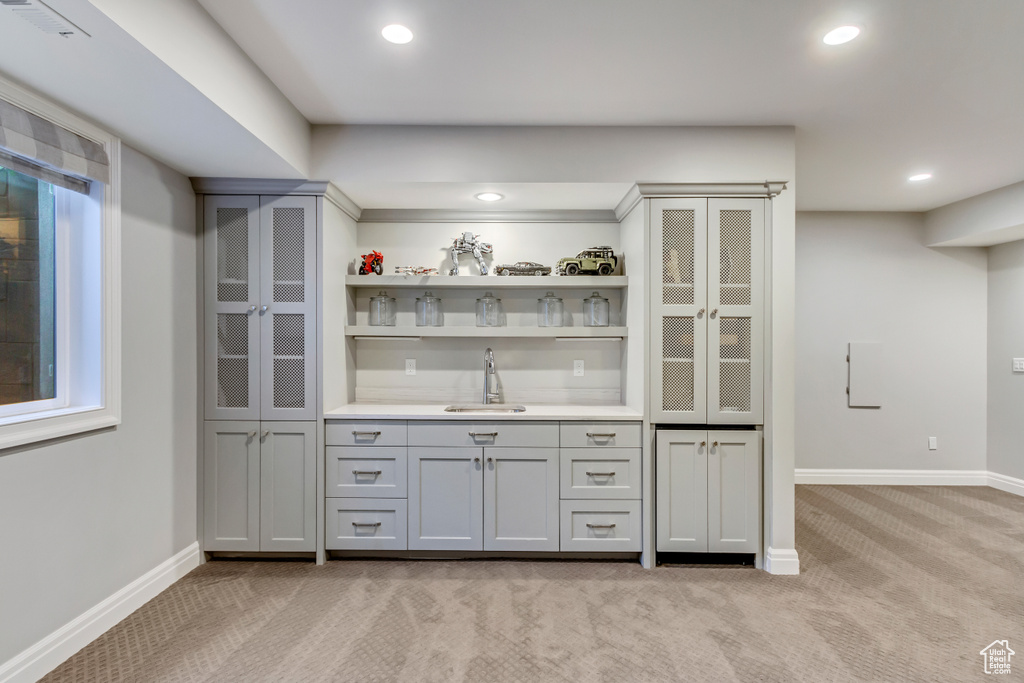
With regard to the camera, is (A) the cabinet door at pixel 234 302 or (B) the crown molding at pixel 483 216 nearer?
(A) the cabinet door at pixel 234 302

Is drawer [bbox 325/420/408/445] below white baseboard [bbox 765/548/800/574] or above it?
above

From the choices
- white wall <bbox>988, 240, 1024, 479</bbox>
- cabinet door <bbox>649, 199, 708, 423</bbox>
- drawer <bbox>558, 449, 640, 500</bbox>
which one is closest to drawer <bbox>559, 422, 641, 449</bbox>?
drawer <bbox>558, 449, 640, 500</bbox>

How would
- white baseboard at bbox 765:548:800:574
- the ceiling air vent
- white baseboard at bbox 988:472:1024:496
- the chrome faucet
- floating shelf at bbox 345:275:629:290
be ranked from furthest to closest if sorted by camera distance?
white baseboard at bbox 988:472:1024:496, the chrome faucet, floating shelf at bbox 345:275:629:290, white baseboard at bbox 765:548:800:574, the ceiling air vent

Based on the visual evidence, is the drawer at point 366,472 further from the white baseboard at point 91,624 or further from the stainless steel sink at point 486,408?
the white baseboard at point 91,624

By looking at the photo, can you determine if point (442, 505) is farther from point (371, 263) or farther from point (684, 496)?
point (371, 263)

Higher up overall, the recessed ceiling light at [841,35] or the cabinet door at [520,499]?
the recessed ceiling light at [841,35]

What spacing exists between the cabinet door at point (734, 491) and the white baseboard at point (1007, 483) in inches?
131

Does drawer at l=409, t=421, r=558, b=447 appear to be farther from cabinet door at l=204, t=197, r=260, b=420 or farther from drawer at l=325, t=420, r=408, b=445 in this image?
cabinet door at l=204, t=197, r=260, b=420

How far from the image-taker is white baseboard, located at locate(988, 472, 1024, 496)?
4113 mm

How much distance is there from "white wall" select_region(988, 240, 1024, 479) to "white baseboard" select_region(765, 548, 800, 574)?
10.5 ft

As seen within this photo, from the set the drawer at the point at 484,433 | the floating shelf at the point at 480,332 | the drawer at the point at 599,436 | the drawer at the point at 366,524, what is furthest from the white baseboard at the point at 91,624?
the drawer at the point at 599,436

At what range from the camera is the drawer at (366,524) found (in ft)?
9.09

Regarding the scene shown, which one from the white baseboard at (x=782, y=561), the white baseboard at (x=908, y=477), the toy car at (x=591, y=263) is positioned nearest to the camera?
the white baseboard at (x=782, y=561)

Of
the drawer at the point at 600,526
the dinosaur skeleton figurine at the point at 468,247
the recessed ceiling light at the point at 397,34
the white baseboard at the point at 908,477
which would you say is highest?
the recessed ceiling light at the point at 397,34
